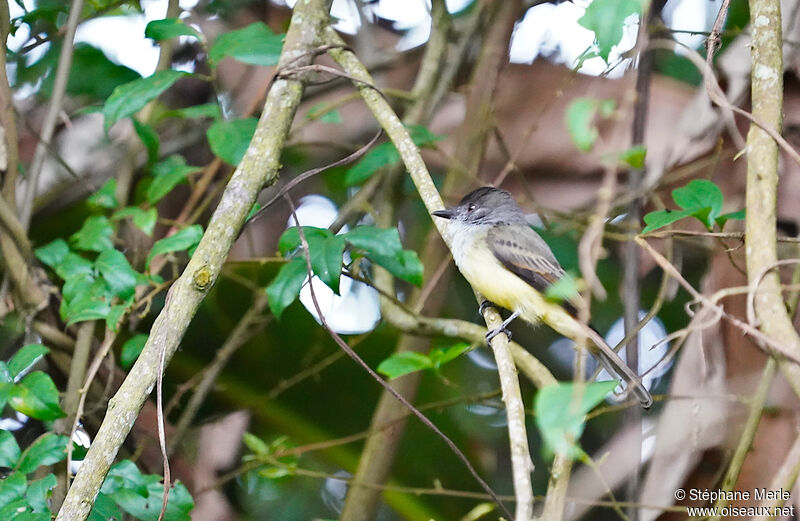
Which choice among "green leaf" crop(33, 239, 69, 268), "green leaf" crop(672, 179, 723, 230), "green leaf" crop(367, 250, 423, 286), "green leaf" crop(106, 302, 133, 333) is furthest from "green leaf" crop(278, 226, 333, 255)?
"green leaf" crop(672, 179, 723, 230)

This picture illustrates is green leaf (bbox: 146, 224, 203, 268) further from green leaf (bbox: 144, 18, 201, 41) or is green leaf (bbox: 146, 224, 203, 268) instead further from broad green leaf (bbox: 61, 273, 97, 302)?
green leaf (bbox: 144, 18, 201, 41)

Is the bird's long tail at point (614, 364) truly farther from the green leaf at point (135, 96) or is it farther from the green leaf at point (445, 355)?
the green leaf at point (135, 96)

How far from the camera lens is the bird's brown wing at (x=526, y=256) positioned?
3.33 meters

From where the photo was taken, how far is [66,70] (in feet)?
11.3

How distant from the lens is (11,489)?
2258 millimetres

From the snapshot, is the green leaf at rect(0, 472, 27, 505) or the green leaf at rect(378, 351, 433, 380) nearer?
the green leaf at rect(0, 472, 27, 505)

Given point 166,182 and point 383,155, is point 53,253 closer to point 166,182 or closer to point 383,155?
point 166,182

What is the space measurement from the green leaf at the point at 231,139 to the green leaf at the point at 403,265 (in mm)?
668

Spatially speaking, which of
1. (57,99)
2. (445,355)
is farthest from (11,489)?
(57,99)

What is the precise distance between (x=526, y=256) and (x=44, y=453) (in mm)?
1962

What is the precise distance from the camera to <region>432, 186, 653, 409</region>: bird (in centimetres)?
322

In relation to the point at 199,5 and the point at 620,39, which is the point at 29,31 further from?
the point at 620,39

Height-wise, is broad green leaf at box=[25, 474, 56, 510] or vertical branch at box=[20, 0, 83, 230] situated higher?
vertical branch at box=[20, 0, 83, 230]

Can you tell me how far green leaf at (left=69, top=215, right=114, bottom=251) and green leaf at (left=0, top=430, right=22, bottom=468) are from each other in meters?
0.83
